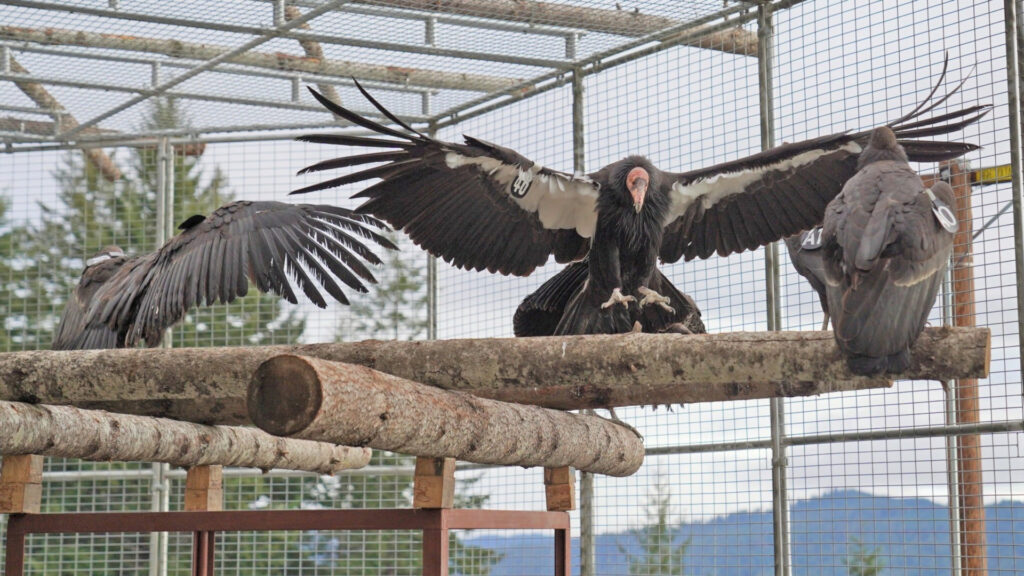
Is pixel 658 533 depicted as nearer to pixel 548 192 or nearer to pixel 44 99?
pixel 548 192

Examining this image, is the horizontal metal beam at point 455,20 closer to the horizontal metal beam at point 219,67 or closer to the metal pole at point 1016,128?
the horizontal metal beam at point 219,67

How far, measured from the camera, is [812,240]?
437 cm

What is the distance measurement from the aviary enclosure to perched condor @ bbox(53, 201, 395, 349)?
39.3 inches

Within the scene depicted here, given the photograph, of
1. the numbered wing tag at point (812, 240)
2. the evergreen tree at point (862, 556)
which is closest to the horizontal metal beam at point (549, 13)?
the numbered wing tag at point (812, 240)

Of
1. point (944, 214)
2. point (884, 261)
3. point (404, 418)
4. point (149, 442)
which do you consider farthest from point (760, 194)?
point (149, 442)

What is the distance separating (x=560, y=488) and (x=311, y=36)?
8.54ft

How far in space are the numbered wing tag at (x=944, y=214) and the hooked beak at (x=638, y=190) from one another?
1453 millimetres

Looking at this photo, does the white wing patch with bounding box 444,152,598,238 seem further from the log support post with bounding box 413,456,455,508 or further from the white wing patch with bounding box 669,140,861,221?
the log support post with bounding box 413,456,455,508

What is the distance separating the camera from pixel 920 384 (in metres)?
4.46

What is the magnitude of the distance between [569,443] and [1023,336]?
5.51ft

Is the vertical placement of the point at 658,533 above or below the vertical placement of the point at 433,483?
below

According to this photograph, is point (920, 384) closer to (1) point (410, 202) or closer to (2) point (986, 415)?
(2) point (986, 415)

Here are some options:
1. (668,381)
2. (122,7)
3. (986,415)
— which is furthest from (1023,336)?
(122,7)

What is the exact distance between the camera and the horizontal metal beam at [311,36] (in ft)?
17.1
